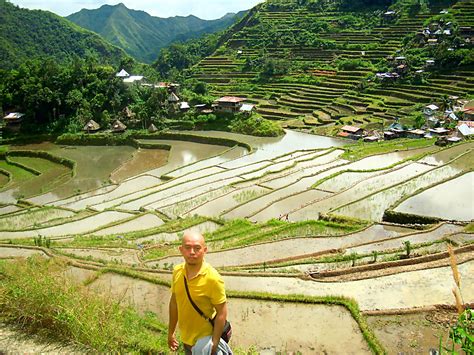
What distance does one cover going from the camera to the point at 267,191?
18.5m

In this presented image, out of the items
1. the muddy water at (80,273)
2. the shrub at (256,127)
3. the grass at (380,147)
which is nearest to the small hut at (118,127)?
the shrub at (256,127)

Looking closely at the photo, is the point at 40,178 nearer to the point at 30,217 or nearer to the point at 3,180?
the point at 3,180

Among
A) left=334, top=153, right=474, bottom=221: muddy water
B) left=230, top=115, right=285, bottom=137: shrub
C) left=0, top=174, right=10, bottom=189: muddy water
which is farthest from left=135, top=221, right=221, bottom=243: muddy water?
left=230, top=115, right=285, bottom=137: shrub

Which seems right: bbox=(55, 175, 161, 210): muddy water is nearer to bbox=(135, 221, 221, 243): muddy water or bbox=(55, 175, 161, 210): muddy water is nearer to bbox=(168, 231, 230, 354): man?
bbox=(135, 221, 221, 243): muddy water

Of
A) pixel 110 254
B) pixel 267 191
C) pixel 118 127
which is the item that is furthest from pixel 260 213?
pixel 118 127

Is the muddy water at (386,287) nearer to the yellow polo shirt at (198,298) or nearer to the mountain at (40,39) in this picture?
the yellow polo shirt at (198,298)

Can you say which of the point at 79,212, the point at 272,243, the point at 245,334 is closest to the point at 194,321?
the point at 245,334

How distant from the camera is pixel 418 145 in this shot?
24.7 meters

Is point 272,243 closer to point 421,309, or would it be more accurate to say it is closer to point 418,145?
point 421,309

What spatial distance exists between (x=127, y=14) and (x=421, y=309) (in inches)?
7006

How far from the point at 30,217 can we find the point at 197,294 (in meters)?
17.3

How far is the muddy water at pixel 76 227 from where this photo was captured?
15586mm

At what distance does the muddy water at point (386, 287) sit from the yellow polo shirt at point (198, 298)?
528 cm

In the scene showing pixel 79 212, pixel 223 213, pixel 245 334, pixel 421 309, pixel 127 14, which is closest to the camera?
pixel 245 334
